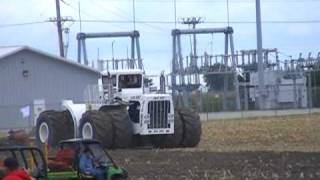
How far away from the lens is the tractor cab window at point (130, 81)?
1213 inches

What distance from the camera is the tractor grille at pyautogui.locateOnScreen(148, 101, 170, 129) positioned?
93.0 ft

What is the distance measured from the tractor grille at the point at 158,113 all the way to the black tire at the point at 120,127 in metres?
0.83

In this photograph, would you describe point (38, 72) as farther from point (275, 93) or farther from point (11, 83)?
point (275, 93)

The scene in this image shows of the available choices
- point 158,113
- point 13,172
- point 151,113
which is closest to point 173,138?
point 158,113

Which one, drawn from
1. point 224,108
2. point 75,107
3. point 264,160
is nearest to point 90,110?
point 75,107

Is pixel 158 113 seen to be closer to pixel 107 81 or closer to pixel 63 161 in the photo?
pixel 107 81

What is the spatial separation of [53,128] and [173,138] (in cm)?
463

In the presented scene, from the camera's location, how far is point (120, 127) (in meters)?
27.6

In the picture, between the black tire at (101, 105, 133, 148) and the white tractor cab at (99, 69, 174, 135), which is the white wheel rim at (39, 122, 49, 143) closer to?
the white tractor cab at (99, 69, 174, 135)

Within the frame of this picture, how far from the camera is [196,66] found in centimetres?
9100

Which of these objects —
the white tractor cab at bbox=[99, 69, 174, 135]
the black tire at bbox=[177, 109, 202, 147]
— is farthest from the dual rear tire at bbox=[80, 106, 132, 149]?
the black tire at bbox=[177, 109, 202, 147]

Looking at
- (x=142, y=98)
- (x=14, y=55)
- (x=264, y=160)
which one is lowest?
(x=264, y=160)

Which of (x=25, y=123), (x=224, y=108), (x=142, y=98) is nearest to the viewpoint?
(x=142, y=98)

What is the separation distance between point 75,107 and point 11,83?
28526mm
